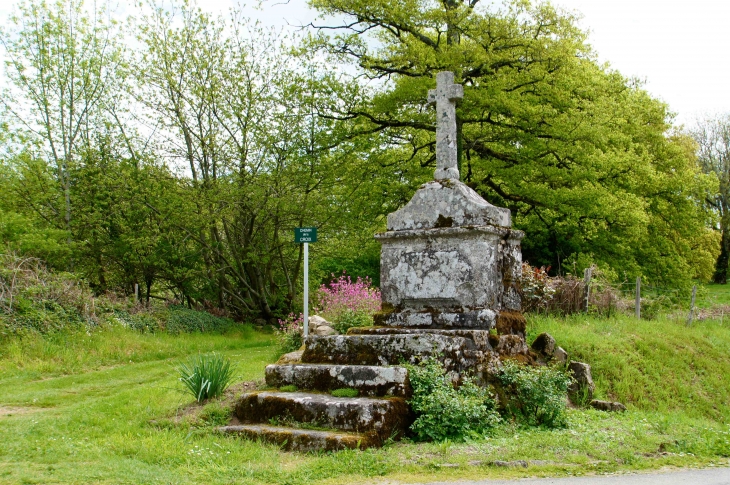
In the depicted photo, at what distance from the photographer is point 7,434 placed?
6492 mm

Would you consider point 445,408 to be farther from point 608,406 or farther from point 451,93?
point 451,93

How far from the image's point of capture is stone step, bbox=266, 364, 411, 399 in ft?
21.0

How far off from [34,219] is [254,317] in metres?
7.46

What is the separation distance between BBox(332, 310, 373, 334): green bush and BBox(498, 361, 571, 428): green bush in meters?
5.15

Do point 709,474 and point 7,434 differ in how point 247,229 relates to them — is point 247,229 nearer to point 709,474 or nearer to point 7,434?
point 7,434

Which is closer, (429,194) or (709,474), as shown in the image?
(709,474)

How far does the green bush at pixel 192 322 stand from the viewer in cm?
1719

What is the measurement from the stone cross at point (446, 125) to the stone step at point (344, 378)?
3020mm

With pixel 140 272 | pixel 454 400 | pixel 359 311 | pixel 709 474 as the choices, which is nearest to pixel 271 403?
pixel 454 400

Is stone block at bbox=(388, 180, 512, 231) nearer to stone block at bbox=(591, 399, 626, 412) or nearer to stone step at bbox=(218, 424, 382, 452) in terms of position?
stone block at bbox=(591, 399, 626, 412)

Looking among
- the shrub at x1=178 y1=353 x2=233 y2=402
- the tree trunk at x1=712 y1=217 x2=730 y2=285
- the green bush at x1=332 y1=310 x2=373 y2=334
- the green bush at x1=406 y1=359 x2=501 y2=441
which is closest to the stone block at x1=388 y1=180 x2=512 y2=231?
the green bush at x1=406 y1=359 x2=501 y2=441

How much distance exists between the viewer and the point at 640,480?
4742 millimetres

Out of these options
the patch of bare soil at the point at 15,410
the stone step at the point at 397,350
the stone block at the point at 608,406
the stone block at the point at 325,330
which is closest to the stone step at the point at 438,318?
the stone step at the point at 397,350

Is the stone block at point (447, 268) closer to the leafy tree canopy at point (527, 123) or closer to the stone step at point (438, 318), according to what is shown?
the stone step at point (438, 318)
